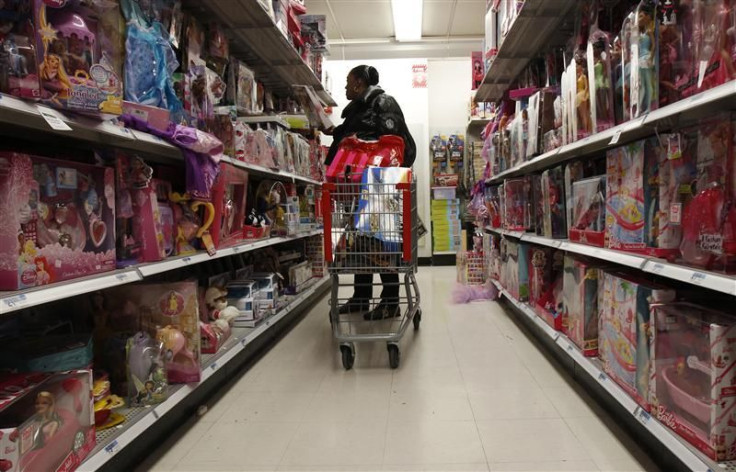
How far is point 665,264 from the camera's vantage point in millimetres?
1230

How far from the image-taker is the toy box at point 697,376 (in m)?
1.03

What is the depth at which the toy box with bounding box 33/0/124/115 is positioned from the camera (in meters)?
1.04

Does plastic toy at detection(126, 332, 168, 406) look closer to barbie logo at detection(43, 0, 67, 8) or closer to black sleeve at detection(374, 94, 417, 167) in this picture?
barbie logo at detection(43, 0, 67, 8)

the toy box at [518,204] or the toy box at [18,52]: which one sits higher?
the toy box at [18,52]

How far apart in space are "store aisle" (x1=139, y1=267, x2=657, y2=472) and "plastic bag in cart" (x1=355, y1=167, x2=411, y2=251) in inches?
27.5

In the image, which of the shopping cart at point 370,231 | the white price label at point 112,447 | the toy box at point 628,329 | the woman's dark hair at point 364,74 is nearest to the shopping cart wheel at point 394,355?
the shopping cart at point 370,231

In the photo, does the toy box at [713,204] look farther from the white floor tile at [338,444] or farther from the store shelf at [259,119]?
the store shelf at [259,119]

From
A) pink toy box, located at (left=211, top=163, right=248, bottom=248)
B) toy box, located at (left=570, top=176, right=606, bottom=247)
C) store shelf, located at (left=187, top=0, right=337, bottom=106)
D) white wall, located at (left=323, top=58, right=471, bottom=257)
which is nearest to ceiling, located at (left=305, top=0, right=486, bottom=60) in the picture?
white wall, located at (left=323, top=58, right=471, bottom=257)

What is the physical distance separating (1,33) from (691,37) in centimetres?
173

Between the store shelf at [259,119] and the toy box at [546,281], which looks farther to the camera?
the store shelf at [259,119]

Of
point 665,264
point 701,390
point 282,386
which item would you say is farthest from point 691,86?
point 282,386

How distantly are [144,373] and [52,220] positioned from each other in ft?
1.94

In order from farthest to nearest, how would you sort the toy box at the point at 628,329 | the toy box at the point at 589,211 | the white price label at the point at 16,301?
the toy box at the point at 589,211 → the toy box at the point at 628,329 → the white price label at the point at 16,301

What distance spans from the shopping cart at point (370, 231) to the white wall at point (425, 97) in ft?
14.1
